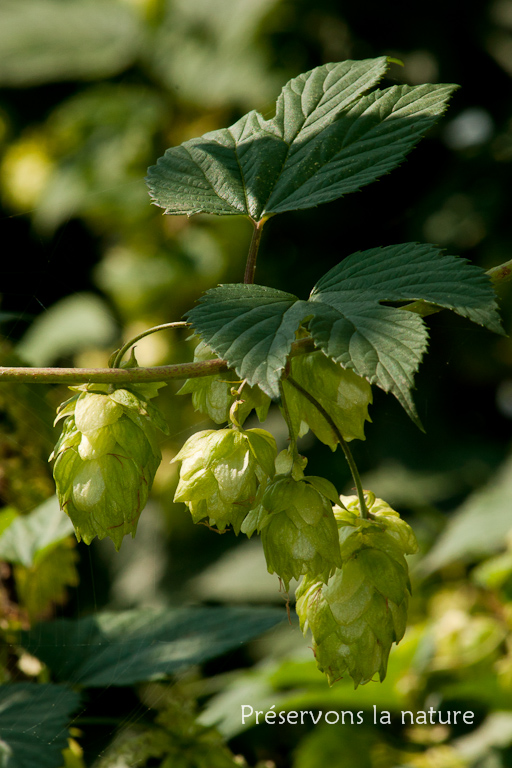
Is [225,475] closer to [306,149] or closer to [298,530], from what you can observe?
[298,530]

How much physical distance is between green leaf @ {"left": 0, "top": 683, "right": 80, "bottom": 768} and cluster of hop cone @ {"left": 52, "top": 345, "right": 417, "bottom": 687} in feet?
0.93

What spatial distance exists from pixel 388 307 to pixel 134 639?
0.54 meters

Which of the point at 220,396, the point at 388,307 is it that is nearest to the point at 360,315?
the point at 388,307

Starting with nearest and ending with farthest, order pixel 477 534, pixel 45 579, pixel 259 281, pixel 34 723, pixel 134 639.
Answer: pixel 34 723, pixel 134 639, pixel 45 579, pixel 477 534, pixel 259 281

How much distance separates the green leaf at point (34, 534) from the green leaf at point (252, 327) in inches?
16.7

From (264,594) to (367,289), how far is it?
120cm

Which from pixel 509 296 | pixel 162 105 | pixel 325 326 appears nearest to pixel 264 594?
pixel 509 296

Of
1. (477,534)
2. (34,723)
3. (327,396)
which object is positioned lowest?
(477,534)

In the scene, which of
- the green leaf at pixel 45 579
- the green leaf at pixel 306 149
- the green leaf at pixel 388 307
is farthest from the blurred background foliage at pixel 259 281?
the green leaf at pixel 388 307

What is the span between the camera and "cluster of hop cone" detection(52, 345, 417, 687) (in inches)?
16.9

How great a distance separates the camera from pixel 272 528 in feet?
1.47

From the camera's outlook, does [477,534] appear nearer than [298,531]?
No

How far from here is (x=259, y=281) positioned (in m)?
1.71

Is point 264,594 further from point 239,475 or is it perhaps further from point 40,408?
point 239,475
